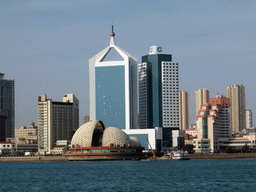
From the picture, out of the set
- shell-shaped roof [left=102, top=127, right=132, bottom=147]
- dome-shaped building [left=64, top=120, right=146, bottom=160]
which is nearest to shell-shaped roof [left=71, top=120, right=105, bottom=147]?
dome-shaped building [left=64, top=120, right=146, bottom=160]

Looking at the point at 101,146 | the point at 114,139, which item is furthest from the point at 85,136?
the point at 114,139

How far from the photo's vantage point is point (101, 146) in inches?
7101

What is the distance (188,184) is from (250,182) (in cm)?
1053

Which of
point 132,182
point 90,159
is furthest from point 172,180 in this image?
point 90,159

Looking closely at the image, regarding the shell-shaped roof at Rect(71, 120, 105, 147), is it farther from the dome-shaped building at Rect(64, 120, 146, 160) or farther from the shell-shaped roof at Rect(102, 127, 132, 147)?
the shell-shaped roof at Rect(102, 127, 132, 147)

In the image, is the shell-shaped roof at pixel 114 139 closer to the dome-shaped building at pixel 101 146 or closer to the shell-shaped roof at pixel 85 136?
the dome-shaped building at pixel 101 146

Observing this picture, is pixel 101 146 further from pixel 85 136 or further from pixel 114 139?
pixel 85 136

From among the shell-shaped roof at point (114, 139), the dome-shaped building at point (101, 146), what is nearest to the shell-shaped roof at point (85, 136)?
the dome-shaped building at point (101, 146)

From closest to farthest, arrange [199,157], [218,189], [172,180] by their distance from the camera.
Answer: [218,189]
[172,180]
[199,157]

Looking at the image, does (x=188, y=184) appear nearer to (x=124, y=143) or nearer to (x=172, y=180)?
(x=172, y=180)

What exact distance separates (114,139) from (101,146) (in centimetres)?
549

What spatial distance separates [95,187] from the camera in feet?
241

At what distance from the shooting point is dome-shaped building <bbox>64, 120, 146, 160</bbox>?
584 ft

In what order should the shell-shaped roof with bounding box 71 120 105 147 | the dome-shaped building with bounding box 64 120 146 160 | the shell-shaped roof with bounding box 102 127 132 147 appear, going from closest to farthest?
1. the dome-shaped building with bounding box 64 120 146 160
2. the shell-shaped roof with bounding box 71 120 105 147
3. the shell-shaped roof with bounding box 102 127 132 147
